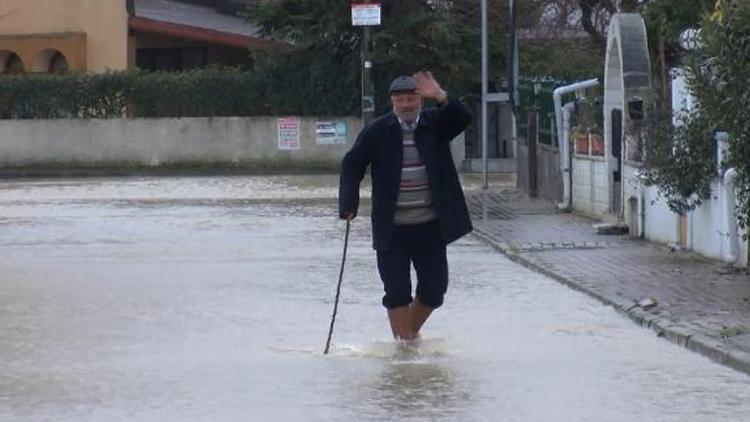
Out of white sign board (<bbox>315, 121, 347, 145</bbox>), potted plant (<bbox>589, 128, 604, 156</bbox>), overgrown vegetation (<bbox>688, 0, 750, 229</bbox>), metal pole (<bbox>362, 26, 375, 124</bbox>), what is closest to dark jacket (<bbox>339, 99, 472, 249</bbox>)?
overgrown vegetation (<bbox>688, 0, 750, 229</bbox>)

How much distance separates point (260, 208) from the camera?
25.6 m

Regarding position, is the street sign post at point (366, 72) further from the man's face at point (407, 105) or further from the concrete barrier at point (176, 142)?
the man's face at point (407, 105)

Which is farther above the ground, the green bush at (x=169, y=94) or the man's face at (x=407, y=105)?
the green bush at (x=169, y=94)

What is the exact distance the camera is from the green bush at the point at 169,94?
40.5 m

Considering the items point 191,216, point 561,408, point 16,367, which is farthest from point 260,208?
point 561,408

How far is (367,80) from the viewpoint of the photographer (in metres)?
37.7

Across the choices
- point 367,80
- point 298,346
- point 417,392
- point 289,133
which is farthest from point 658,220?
point 289,133

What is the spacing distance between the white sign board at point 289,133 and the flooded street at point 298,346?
19977 mm

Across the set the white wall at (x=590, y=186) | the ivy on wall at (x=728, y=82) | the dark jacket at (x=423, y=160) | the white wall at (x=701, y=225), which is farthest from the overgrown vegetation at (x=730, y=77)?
the white wall at (x=590, y=186)

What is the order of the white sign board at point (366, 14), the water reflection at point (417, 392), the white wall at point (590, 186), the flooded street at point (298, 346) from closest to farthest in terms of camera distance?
the water reflection at point (417, 392)
the flooded street at point (298, 346)
the white wall at point (590, 186)
the white sign board at point (366, 14)

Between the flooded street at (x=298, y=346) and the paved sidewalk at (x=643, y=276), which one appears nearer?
the flooded street at (x=298, y=346)

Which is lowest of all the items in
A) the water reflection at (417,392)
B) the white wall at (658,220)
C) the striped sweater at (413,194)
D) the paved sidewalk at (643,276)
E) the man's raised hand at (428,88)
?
the water reflection at (417,392)

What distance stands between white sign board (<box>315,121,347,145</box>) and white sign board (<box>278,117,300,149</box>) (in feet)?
1.61

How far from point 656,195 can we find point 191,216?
8359mm
